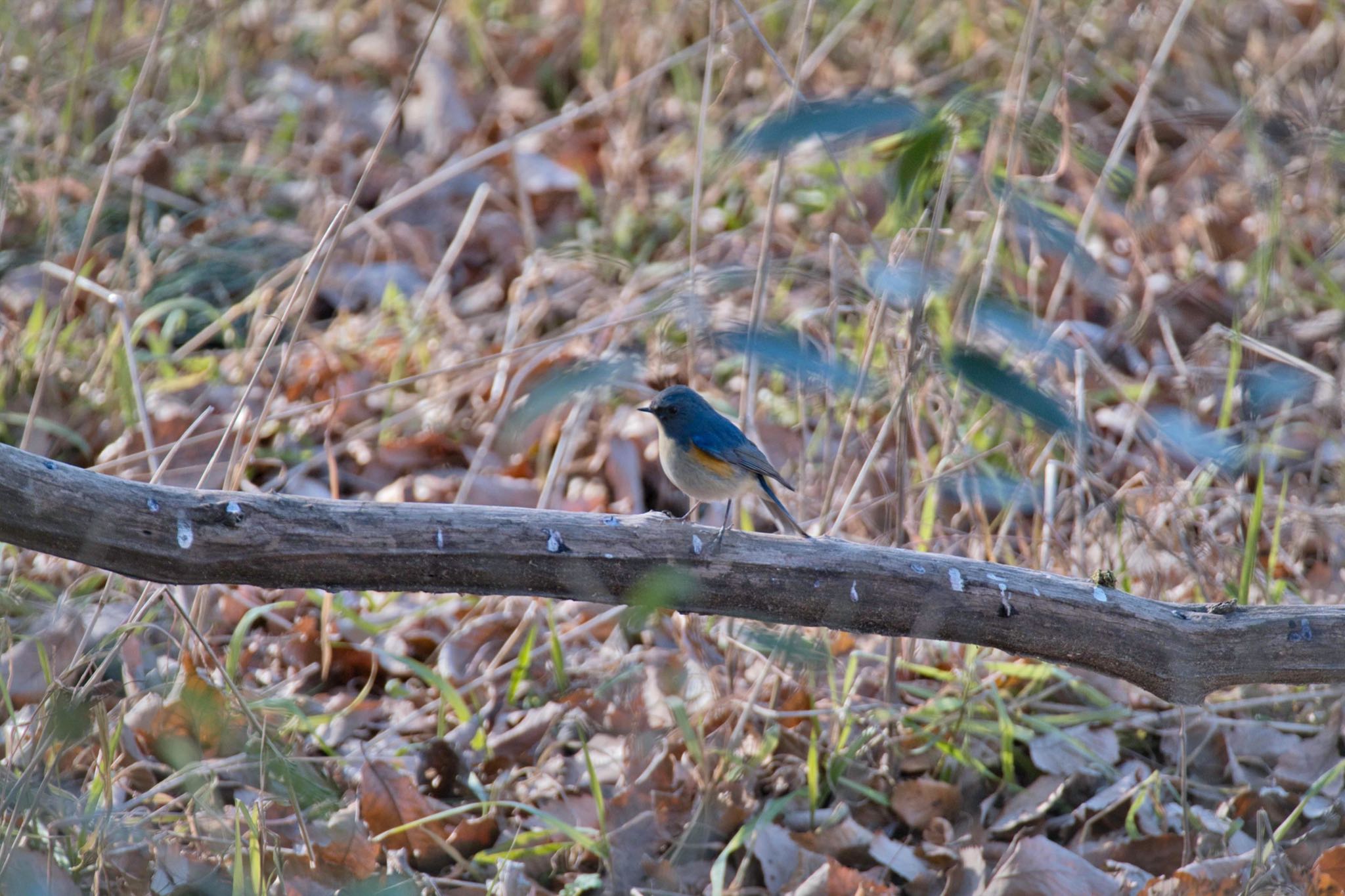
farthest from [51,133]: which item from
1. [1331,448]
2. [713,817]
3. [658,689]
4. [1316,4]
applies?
[1316,4]

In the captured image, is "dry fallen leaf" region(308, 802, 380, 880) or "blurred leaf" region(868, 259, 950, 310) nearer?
"blurred leaf" region(868, 259, 950, 310)

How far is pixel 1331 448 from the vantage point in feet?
14.4

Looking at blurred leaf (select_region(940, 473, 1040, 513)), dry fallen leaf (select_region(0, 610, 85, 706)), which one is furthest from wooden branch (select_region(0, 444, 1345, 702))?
dry fallen leaf (select_region(0, 610, 85, 706))

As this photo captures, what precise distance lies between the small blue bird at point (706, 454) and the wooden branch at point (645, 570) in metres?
0.68

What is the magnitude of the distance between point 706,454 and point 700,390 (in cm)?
123

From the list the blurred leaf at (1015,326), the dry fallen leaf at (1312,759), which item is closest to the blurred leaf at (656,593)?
the blurred leaf at (1015,326)

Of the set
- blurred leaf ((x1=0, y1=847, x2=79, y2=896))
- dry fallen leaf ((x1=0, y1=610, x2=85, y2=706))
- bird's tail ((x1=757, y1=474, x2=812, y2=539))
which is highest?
bird's tail ((x1=757, y1=474, x2=812, y2=539))

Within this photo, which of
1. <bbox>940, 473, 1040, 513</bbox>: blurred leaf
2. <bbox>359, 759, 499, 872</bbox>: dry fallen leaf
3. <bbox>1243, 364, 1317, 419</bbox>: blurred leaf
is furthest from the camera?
<bbox>1243, 364, 1317, 419</bbox>: blurred leaf

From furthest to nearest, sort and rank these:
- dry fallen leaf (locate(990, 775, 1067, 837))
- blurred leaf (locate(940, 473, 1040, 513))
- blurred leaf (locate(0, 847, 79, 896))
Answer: dry fallen leaf (locate(990, 775, 1067, 837)) < blurred leaf (locate(940, 473, 1040, 513)) < blurred leaf (locate(0, 847, 79, 896))

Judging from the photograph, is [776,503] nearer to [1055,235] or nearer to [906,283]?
[906,283]

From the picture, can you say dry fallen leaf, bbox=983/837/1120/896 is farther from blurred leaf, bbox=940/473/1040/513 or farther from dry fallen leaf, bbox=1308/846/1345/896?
blurred leaf, bbox=940/473/1040/513

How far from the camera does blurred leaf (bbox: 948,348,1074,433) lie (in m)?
1.07

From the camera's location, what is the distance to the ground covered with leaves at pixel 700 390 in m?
2.57

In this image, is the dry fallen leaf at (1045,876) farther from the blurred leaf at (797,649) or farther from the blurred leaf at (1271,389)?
the blurred leaf at (797,649)
